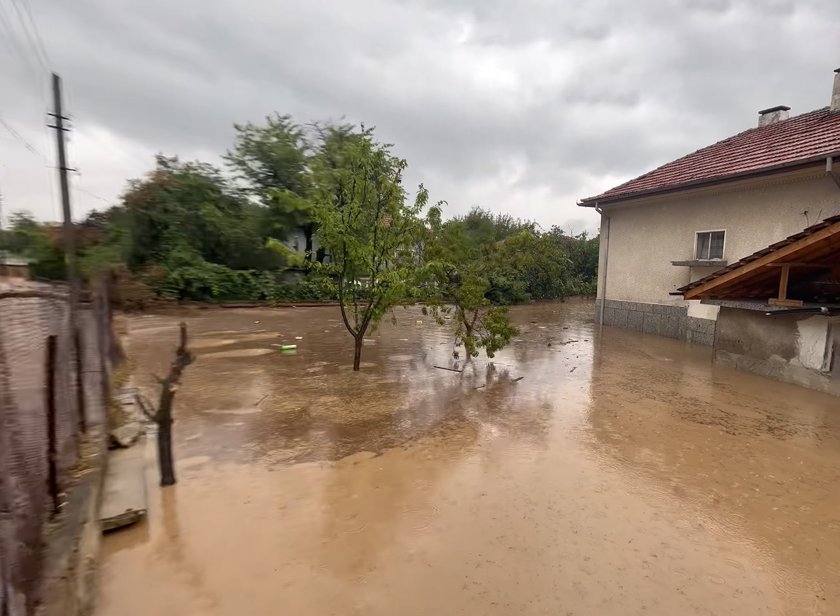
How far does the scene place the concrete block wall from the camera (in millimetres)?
11992

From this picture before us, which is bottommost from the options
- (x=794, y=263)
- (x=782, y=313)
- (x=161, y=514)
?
(x=161, y=514)

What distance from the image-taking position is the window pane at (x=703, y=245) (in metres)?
12.0

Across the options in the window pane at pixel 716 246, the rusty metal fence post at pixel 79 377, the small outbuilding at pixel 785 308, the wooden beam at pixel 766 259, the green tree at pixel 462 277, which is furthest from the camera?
the window pane at pixel 716 246

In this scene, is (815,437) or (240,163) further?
(240,163)

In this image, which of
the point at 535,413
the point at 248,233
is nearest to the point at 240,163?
the point at 248,233

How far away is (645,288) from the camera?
13.7m

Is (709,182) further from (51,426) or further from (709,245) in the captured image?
(51,426)

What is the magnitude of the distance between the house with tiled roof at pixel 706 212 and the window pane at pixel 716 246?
0.09ft

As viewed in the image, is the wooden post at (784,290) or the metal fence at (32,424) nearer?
the metal fence at (32,424)

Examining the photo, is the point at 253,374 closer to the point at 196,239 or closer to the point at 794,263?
the point at 794,263

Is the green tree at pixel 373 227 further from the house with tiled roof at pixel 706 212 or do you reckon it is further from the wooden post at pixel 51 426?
the house with tiled roof at pixel 706 212

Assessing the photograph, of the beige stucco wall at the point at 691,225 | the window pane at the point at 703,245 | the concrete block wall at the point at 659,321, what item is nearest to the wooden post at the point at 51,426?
the concrete block wall at the point at 659,321

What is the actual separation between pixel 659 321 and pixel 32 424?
14.2 meters

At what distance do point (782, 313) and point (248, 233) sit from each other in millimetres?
20093
